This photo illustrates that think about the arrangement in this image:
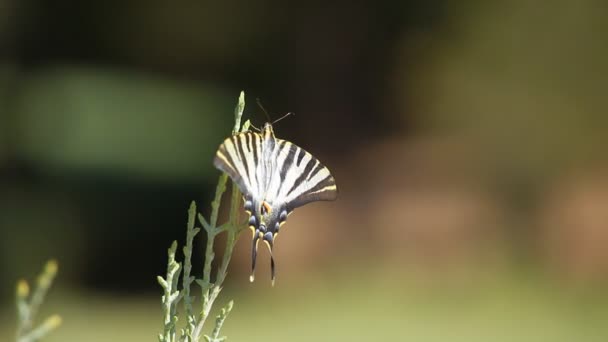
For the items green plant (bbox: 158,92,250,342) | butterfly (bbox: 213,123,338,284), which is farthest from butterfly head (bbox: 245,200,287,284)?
green plant (bbox: 158,92,250,342)

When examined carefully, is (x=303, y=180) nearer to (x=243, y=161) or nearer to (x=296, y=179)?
(x=296, y=179)

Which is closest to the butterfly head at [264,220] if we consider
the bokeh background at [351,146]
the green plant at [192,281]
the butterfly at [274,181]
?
the butterfly at [274,181]

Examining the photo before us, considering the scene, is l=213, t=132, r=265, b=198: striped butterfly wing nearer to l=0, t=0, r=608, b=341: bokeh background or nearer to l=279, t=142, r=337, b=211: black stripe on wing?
l=279, t=142, r=337, b=211: black stripe on wing

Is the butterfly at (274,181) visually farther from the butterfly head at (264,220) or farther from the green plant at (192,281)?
the green plant at (192,281)

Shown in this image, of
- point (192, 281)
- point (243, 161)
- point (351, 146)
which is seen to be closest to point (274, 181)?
point (243, 161)

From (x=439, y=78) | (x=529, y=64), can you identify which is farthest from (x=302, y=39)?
(x=529, y=64)

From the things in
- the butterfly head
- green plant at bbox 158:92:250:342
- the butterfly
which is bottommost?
green plant at bbox 158:92:250:342

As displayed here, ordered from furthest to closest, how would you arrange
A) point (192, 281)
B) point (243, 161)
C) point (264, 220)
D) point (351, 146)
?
point (351, 146) → point (264, 220) → point (243, 161) → point (192, 281)

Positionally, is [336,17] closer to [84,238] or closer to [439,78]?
[439,78]

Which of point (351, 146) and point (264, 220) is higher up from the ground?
point (351, 146)
